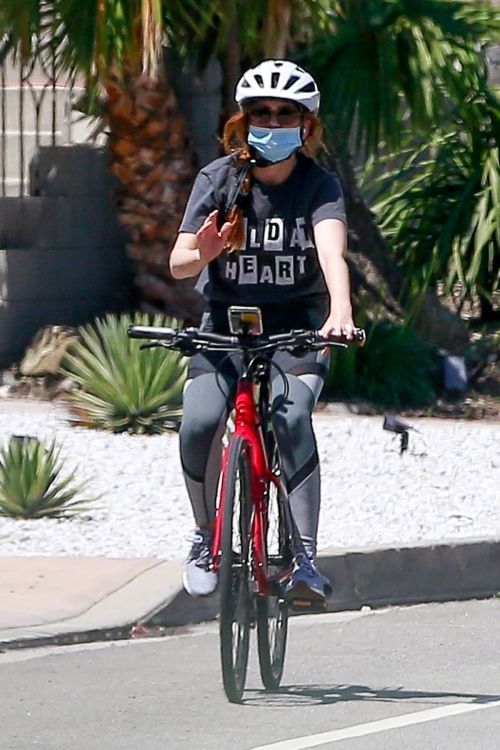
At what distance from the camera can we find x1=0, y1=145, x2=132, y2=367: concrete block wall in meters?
12.5

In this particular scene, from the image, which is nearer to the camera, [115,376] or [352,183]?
[115,376]

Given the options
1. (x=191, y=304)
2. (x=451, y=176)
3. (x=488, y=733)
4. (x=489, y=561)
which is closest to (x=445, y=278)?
(x=451, y=176)

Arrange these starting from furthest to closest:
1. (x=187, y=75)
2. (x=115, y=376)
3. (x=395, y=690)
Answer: (x=187, y=75)
(x=115, y=376)
(x=395, y=690)

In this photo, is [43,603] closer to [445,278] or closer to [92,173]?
[92,173]

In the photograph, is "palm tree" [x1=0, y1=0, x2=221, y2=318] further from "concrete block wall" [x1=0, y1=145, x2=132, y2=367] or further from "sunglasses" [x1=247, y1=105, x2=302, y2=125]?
"sunglasses" [x1=247, y1=105, x2=302, y2=125]

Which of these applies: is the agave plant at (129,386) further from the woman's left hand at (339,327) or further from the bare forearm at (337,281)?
the woman's left hand at (339,327)

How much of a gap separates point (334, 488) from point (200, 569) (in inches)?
142

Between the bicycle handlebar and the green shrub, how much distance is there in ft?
20.1

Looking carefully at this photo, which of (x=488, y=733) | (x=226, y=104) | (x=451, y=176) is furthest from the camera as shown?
(x=451, y=176)

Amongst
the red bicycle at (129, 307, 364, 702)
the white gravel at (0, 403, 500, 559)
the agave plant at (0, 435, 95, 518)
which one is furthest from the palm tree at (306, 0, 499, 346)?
the red bicycle at (129, 307, 364, 702)

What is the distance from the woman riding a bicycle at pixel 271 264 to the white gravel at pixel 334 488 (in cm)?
210

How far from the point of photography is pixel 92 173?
42.6 ft

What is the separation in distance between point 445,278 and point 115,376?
4214 mm

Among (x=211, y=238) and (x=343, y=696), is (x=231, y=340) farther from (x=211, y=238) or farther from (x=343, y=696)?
(x=343, y=696)
